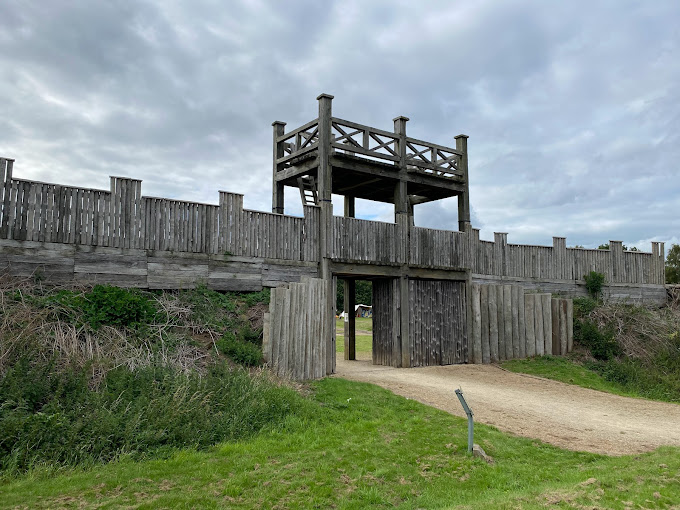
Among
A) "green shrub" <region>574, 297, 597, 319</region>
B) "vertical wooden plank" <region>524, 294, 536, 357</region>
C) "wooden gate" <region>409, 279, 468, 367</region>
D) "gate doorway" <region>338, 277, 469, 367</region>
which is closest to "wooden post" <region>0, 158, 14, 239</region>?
"gate doorway" <region>338, 277, 469, 367</region>

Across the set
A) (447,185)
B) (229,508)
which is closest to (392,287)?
(447,185)

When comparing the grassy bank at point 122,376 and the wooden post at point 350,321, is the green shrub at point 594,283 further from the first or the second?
the grassy bank at point 122,376

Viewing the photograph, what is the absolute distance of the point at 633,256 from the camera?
24.7 metres

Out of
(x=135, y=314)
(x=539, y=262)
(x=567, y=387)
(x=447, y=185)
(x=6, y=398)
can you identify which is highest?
(x=447, y=185)

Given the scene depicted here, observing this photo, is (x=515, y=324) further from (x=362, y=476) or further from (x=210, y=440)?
(x=210, y=440)

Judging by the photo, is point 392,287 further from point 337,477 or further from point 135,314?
point 337,477

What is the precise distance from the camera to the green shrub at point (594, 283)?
23125mm

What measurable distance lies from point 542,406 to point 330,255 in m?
6.95

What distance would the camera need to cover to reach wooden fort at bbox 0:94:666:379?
12.6 m

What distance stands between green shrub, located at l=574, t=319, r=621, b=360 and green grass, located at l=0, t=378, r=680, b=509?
470 inches

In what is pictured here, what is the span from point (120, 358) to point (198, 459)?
359cm

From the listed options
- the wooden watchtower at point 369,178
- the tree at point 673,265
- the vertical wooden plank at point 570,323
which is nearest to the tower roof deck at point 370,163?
the wooden watchtower at point 369,178

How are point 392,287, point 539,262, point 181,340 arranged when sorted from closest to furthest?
1. point 181,340
2. point 392,287
3. point 539,262

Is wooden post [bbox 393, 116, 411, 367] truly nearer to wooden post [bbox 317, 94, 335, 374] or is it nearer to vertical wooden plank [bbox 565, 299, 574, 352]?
wooden post [bbox 317, 94, 335, 374]
